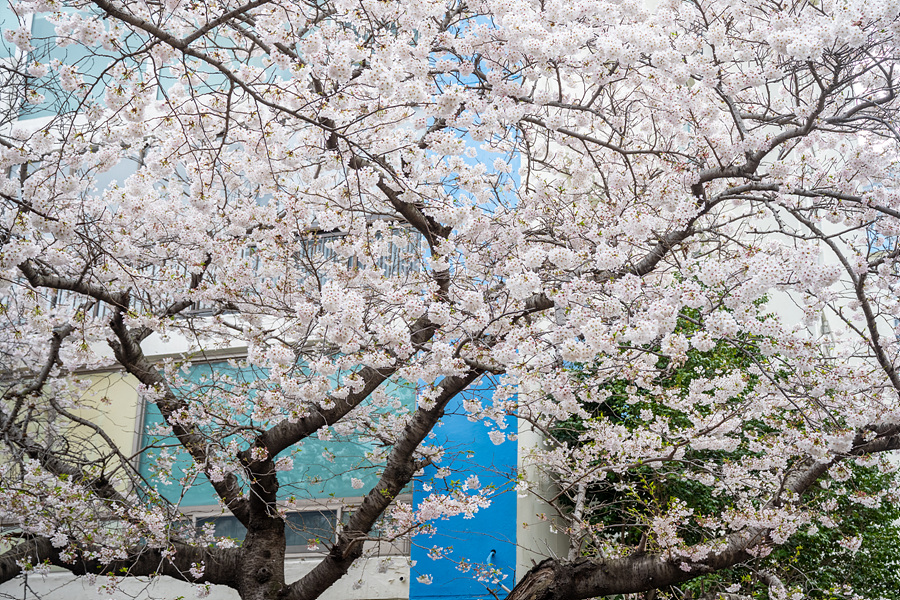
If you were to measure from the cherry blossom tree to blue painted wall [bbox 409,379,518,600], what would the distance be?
4.53ft

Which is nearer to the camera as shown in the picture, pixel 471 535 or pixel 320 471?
pixel 471 535

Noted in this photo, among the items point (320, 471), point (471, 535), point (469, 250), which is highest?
point (469, 250)

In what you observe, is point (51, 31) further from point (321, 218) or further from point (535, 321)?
point (535, 321)

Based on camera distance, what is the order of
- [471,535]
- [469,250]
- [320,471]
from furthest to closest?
[320,471] < [471,535] < [469,250]

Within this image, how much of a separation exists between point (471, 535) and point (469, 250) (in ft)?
11.9

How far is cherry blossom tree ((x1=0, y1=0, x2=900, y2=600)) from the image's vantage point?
4.37 meters

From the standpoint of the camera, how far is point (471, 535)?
811cm

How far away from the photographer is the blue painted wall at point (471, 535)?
7887mm

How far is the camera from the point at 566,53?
4496 millimetres

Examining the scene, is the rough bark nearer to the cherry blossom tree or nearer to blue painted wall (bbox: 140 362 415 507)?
the cherry blossom tree

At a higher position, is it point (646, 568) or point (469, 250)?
point (469, 250)

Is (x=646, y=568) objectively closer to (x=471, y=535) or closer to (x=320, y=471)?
(x=471, y=535)

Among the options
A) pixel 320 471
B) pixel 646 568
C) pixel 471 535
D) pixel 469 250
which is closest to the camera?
pixel 646 568

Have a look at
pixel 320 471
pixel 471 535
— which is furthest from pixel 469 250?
pixel 320 471
